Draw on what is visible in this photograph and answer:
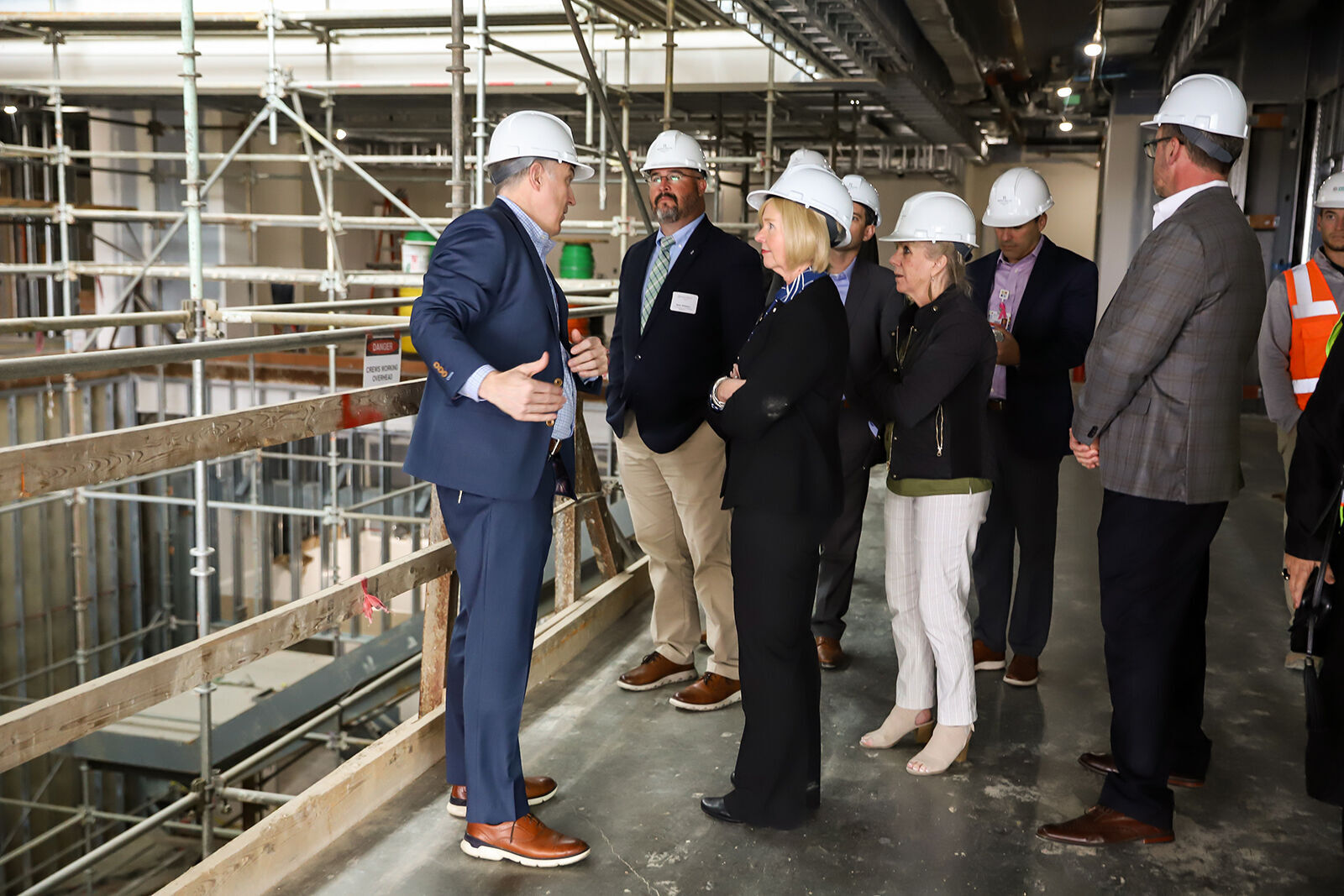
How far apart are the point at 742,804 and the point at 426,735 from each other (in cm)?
93

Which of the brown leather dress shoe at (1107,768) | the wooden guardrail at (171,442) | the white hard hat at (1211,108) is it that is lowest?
the brown leather dress shoe at (1107,768)

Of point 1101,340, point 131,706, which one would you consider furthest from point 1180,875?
point 131,706

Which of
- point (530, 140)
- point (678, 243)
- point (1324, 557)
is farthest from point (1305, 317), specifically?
point (530, 140)

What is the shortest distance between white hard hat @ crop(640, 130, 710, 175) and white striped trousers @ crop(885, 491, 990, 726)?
50.9 inches

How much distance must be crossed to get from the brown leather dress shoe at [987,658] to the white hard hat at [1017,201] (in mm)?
1558

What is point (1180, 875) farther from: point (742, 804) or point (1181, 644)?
point (742, 804)

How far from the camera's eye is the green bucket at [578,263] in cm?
979

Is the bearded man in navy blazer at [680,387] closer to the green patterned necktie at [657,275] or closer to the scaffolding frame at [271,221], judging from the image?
the green patterned necktie at [657,275]

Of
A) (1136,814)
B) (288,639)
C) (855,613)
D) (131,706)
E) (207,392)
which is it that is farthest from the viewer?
(207,392)

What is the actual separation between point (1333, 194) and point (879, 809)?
8.76ft

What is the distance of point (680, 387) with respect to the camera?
358 cm

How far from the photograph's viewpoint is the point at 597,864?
268 cm

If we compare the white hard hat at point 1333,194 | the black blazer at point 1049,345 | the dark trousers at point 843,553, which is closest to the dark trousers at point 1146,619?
the black blazer at point 1049,345

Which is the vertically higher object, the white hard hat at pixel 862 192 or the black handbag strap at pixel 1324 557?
the white hard hat at pixel 862 192
